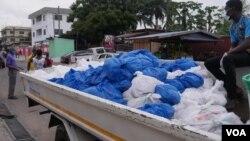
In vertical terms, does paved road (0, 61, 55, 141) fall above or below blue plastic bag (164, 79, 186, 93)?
below

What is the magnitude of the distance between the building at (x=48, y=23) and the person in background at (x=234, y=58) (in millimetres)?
66913

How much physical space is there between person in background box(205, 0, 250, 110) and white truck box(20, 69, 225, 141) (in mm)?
1129

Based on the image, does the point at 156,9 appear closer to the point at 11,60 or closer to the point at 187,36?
the point at 187,36

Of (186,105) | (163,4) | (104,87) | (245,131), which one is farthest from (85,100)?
(163,4)

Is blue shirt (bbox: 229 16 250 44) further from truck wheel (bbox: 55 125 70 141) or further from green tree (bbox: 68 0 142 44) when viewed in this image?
green tree (bbox: 68 0 142 44)

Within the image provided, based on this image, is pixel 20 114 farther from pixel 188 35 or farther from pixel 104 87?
pixel 188 35

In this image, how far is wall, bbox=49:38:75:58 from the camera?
1604 inches

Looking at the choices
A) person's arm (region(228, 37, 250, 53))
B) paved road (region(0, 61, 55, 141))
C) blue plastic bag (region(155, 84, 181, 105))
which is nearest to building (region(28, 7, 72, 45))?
paved road (region(0, 61, 55, 141))

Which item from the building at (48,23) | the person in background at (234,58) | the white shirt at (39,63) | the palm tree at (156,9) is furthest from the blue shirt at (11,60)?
the building at (48,23)

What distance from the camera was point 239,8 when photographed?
4000 mm

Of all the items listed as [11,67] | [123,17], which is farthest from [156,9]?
[11,67]

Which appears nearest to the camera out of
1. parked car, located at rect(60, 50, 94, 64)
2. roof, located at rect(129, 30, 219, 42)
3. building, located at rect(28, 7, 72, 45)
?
roof, located at rect(129, 30, 219, 42)

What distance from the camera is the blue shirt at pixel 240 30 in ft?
13.1

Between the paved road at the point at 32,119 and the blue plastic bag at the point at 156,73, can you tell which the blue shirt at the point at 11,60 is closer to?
the paved road at the point at 32,119
